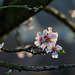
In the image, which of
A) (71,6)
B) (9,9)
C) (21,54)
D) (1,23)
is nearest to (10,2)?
(9,9)

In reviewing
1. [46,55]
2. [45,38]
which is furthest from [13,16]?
[46,55]

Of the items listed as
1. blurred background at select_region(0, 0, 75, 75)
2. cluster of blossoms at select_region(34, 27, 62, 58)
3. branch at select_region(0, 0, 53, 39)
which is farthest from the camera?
blurred background at select_region(0, 0, 75, 75)

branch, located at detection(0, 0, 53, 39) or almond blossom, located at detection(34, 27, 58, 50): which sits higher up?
branch, located at detection(0, 0, 53, 39)

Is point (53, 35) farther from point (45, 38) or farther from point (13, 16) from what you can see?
point (13, 16)

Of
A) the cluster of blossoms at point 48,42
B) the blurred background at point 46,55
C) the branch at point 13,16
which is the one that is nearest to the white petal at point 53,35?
the cluster of blossoms at point 48,42

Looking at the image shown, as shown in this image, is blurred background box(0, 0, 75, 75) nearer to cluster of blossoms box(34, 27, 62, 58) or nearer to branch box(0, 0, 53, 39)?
branch box(0, 0, 53, 39)

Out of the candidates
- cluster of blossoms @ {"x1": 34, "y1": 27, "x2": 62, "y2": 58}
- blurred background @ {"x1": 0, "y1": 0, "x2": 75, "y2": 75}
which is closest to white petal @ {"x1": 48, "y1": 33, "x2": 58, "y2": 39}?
cluster of blossoms @ {"x1": 34, "y1": 27, "x2": 62, "y2": 58}

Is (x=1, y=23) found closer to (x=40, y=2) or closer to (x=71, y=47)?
(x=40, y=2)

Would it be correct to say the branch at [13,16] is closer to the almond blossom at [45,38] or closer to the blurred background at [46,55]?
the almond blossom at [45,38]
